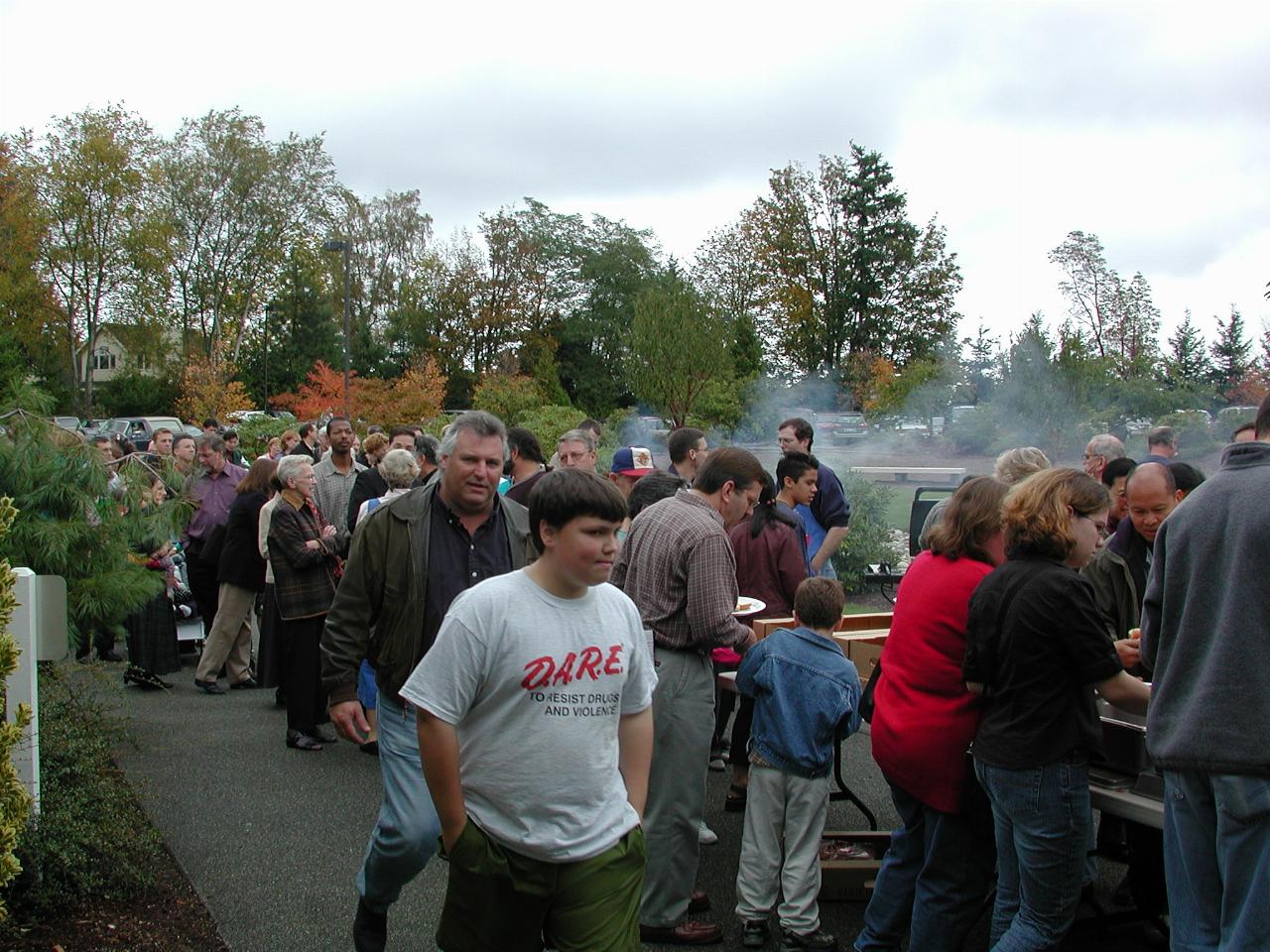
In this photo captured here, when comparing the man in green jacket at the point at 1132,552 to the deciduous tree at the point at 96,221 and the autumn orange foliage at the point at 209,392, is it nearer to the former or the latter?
the autumn orange foliage at the point at 209,392

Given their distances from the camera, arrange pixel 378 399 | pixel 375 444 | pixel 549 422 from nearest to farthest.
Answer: pixel 375 444, pixel 549 422, pixel 378 399

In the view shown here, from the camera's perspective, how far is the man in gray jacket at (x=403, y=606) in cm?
403

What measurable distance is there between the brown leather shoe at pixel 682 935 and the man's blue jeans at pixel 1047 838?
1.25m

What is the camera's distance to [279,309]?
191ft

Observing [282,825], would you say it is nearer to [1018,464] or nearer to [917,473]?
[1018,464]

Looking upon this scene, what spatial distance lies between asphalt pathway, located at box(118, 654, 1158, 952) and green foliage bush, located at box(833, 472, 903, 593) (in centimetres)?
657

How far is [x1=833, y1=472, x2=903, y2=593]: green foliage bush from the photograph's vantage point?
13.8m

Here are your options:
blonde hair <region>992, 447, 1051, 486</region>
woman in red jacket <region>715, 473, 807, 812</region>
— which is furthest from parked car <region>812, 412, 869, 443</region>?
blonde hair <region>992, 447, 1051, 486</region>

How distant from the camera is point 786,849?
182 inches

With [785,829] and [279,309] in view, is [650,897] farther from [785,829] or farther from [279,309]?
[279,309]

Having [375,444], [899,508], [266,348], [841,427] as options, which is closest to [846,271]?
[841,427]

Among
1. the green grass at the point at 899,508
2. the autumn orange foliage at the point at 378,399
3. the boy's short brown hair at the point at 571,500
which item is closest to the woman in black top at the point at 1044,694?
the boy's short brown hair at the point at 571,500

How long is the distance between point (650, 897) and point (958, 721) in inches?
56.7

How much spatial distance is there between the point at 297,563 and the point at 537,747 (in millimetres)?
4929
